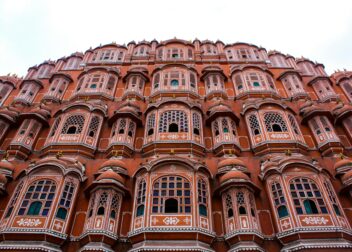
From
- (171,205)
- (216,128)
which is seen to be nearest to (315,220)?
(171,205)

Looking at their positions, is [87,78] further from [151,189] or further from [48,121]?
[151,189]

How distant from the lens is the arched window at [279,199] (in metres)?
16.4

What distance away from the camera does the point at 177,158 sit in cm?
1828

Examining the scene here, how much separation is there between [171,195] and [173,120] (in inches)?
286

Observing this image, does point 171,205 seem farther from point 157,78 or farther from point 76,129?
point 157,78

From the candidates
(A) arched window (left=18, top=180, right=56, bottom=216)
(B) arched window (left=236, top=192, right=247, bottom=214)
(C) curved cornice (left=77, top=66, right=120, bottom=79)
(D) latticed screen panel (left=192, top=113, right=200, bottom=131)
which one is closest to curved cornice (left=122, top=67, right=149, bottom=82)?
(C) curved cornice (left=77, top=66, right=120, bottom=79)

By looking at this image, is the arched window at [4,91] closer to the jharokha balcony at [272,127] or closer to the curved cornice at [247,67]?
the curved cornice at [247,67]

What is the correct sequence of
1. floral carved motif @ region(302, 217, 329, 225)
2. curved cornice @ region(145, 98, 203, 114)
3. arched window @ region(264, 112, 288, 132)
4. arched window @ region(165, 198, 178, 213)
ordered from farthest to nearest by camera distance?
curved cornice @ region(145, 98, 203, 114) → arched window @ region(264, 112, 288, 132) → arched window @ region(165, 198, 178, 213) → floral carved motif @ region(302, 217, 329, 225)

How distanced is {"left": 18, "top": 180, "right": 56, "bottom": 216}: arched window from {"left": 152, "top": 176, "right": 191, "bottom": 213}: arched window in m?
5.49

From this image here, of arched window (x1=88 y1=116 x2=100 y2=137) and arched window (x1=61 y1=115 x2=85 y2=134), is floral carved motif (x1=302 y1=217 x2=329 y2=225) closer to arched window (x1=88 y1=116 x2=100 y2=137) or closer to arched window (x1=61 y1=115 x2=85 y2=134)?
arched window (x1=88 y1=116 x2=100 y2=137)

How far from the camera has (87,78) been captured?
29188mm

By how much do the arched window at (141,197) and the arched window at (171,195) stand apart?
2.06 ft

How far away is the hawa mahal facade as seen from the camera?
1548cm

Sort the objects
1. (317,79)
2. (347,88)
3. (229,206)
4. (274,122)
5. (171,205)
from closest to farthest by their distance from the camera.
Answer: (229,206), (171,205), (274,122), (347,88), (317,79)
